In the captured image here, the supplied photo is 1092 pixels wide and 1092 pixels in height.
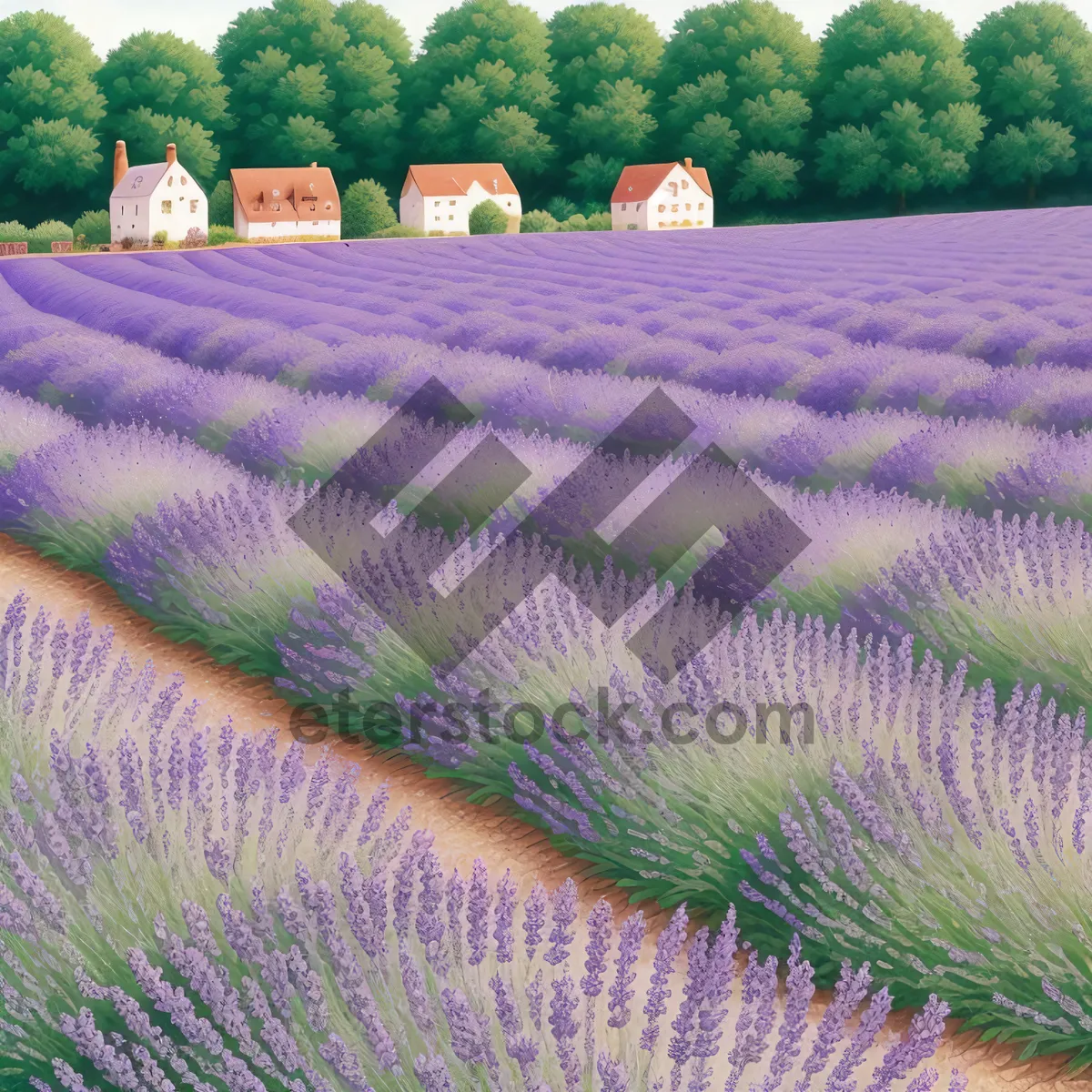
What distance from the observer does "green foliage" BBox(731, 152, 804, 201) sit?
40.5 metres

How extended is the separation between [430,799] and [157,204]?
32550mm

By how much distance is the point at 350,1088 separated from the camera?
1524mm

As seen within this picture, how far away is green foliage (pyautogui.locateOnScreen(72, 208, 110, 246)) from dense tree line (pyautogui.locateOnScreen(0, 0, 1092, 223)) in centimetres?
662

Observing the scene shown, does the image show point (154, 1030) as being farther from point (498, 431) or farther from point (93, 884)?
point (498, 431)

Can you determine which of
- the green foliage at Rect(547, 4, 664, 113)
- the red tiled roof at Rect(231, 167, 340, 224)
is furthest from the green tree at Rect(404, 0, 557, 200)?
the red tiled roof at Rect(231, 167, 340, 224)

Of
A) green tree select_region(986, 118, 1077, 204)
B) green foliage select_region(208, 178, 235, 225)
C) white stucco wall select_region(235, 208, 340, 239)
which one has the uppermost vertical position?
green tree select_region(986, 118, 1077, 204)

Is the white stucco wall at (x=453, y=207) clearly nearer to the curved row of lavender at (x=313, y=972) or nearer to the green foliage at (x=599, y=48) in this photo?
the green foliage at (x=599, y=48)

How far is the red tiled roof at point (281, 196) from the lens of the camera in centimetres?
3484

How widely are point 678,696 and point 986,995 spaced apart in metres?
0.85

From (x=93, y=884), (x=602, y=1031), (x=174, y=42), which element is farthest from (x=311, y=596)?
(x=174, y=42)

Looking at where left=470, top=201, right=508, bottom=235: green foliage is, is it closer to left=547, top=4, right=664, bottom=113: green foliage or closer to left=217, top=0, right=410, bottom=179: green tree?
left=217, top=0, right=410, bottom=179: green tree

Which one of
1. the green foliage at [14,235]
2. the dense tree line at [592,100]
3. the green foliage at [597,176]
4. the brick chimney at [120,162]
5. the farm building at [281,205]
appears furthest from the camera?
the green foliage at [597,176]

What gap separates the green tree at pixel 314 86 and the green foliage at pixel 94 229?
32.8 feet

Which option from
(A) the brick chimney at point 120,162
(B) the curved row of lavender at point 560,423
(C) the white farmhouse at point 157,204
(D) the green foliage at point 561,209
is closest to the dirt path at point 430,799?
(B) the curved row of lavender at point 560,423
